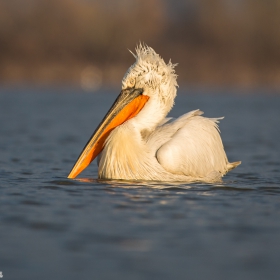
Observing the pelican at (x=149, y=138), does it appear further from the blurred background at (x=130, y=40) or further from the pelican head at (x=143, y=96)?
the blurred background at (x=130, y=40)

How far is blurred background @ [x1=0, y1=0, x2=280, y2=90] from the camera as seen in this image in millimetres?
30453

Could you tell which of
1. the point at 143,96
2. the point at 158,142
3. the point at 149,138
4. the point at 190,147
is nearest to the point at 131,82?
the point at 143,96

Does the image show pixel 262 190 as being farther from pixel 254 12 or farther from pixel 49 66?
pixel 254 12

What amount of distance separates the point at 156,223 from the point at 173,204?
27.1 inches

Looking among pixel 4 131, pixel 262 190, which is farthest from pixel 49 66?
pixel 262 190

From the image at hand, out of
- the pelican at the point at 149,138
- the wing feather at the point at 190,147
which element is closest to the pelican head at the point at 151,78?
the pelican at the point at 149,138

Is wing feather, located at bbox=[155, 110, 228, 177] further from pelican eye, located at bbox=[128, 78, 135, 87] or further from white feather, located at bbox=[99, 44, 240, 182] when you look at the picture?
pelican eye, located at bbox=[128, 78, 135, 87]

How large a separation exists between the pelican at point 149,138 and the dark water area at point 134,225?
192mm

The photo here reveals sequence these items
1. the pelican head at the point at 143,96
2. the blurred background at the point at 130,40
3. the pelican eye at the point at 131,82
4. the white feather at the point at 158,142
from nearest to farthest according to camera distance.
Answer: the white feather at the point at 158,142 < the pelican head at the point at 143,96 < the pelican eye at the point at 131,82 < the blurred background at the point at 130,40

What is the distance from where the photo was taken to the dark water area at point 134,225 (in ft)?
14.2

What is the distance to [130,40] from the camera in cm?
3400

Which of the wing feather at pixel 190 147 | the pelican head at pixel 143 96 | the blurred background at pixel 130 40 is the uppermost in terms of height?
the blurred background at pixel 130 40

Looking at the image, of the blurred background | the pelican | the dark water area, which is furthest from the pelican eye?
the blurred background

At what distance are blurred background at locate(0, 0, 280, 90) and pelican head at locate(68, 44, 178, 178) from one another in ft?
70.5
